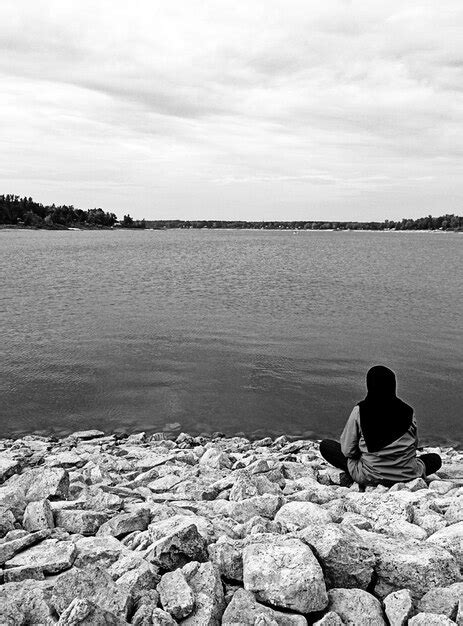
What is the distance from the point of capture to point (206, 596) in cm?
418

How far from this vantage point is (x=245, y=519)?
19.6ft

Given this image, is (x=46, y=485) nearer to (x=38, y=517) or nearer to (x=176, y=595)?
(x=38, y=517)

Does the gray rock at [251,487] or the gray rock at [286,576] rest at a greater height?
the gray rock at [286,576]

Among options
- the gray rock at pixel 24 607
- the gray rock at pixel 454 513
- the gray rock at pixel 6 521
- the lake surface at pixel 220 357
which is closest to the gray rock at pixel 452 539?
the gray rock at pixel 454 513

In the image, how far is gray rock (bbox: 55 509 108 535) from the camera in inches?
219

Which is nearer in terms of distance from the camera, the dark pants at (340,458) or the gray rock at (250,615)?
the gray rock at (250,615)

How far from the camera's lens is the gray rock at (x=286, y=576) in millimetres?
4145

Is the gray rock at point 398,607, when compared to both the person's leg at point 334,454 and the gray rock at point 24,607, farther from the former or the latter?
the person's leg at point 334,454

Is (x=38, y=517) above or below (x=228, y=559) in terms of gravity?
below

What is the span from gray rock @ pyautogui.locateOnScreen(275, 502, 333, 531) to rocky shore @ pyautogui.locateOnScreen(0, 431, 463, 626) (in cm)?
2

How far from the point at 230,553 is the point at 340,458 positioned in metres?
4.05

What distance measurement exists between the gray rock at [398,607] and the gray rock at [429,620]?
0.33ft

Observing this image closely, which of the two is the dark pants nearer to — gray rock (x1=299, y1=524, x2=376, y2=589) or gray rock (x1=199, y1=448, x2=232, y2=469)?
gray rock (x1=199, y1=448, x2=232, y2=469)

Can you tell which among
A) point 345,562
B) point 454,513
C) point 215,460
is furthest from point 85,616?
point 215,460
